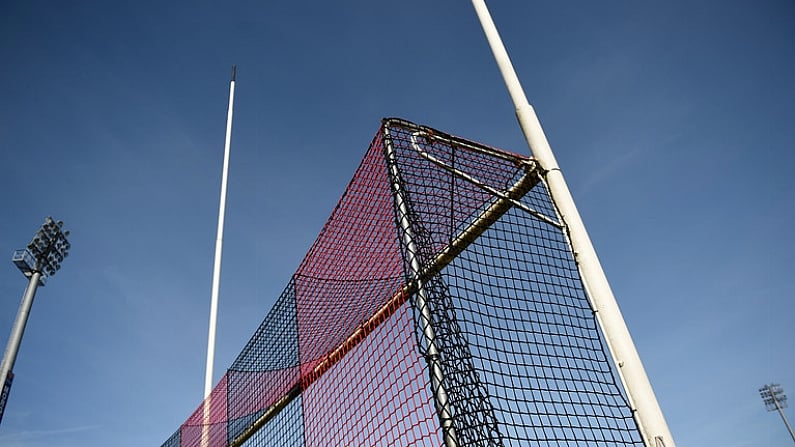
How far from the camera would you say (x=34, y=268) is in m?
16.7

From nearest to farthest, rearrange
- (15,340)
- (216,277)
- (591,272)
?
1. (591,272)
2. (216,277)
3. (15,340)

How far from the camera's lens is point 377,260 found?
14.1 feet

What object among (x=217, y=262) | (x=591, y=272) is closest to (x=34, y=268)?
(x=217, y=262)

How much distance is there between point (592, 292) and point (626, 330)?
283 mm

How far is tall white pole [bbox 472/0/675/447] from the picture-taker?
8.44 ft

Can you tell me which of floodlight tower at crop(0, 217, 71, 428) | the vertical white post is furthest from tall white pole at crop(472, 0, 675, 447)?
floodlight tower at crop(0, 217, 71, 428)

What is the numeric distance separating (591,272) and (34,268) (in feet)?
63.2

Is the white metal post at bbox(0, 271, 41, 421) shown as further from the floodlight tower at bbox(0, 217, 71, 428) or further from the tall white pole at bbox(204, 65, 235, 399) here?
the tall white pole at bbox(204, 65, 235, 399)

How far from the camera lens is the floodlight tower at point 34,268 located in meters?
13.8

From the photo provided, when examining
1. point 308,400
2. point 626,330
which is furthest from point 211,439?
point 626,330

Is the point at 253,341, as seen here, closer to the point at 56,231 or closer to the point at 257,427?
the point at 257,427

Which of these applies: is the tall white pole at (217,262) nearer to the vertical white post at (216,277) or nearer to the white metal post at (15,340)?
the vertical white post at (216,277)

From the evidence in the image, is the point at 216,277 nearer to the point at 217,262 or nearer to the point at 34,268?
the point at 217,262

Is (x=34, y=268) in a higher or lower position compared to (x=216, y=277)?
higher
